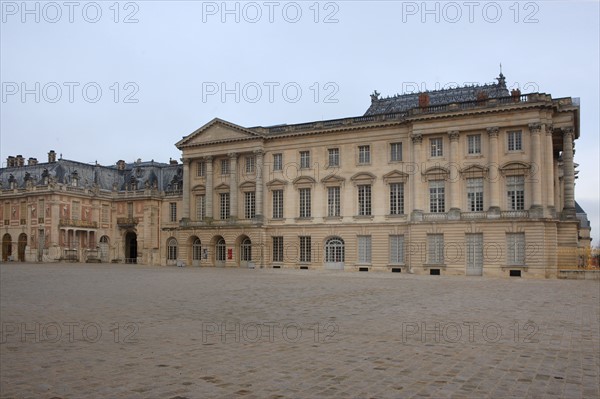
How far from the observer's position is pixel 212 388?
7.16 meters

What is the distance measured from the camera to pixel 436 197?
43.5m

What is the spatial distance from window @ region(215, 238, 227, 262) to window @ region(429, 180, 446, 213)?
20188 millimetres

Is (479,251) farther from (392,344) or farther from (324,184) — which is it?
(392,344)

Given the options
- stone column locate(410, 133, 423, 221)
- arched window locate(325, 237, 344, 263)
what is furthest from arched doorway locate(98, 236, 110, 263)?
stone column locate(410, 133, 423, 221)

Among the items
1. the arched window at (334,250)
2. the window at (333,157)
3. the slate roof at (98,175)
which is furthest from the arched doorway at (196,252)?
the window at (333,157)

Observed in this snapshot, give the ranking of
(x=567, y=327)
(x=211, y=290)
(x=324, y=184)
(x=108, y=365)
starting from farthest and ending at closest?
(x=324, y=184) → (x=211, y=290) → (x=567, y=327) → (x=108, y=365)

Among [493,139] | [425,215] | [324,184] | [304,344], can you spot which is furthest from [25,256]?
[304,344]


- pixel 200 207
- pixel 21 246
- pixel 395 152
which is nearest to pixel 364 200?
pixel 395 152

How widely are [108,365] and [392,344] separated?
489 centimetres

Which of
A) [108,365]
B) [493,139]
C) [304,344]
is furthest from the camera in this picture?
[493,139]

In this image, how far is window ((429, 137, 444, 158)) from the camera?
43531 mm

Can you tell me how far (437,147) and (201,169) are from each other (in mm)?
23220

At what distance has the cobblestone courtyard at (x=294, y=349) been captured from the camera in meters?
7.29

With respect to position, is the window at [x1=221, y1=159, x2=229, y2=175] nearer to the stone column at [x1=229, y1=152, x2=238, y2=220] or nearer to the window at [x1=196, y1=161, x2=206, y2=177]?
the stone column at [x1=229, y1=152, x2=238, y2=220]
